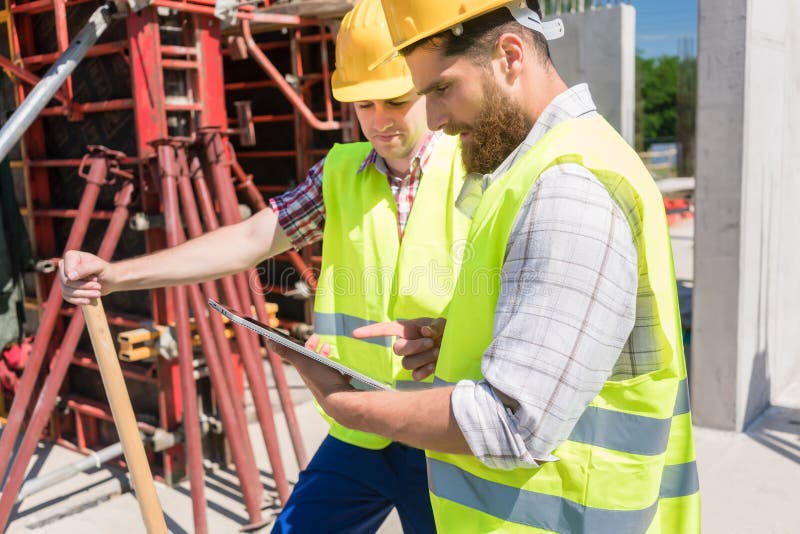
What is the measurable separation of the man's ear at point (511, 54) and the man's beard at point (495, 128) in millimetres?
35

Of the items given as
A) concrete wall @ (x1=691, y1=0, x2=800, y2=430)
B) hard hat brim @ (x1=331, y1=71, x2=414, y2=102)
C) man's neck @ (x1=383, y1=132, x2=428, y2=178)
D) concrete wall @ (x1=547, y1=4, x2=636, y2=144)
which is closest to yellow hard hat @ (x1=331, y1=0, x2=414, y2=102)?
hard hat brim @ (x1=331, y1=71, x2=414, y2=102)

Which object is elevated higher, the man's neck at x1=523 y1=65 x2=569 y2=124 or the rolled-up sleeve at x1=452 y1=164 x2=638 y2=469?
the man's neck at x1=523 y1=65 x2=569 y2=124

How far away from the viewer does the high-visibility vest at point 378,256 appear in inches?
98.3

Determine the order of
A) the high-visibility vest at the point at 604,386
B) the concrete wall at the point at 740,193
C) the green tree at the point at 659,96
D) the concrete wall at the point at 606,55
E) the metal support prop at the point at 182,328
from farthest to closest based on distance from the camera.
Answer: the green tree at the point at 659,96 → the concrete wall at the point at 606,55 → the concrete wall at the point at 740,193 → the metal support prop at the point at 182,328 → the high-visibility vest at the point at 604,386

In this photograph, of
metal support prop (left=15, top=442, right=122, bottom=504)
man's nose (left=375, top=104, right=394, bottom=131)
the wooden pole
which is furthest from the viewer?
metal support prop (left=15, top=442, right=122, bottom=504)

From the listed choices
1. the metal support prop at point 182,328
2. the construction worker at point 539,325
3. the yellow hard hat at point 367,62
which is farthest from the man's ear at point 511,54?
the metal support prop at point 182,328

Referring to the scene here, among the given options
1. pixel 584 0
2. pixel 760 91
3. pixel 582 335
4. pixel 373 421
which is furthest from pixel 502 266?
pixel 584 0

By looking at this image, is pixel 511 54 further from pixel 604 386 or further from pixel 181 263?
pixel 181 263

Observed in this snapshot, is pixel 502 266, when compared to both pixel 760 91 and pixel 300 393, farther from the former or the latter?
pixel 300 393

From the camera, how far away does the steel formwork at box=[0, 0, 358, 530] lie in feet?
13.7

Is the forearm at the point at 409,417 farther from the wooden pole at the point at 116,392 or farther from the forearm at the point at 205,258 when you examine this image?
the forearm at the point at 205,258

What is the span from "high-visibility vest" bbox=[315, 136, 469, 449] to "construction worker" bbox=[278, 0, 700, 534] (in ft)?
2.53

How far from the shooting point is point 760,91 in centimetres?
491

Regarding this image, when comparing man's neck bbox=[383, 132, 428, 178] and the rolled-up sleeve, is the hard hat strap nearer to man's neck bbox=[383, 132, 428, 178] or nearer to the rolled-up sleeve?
the rolled-up sleeve
